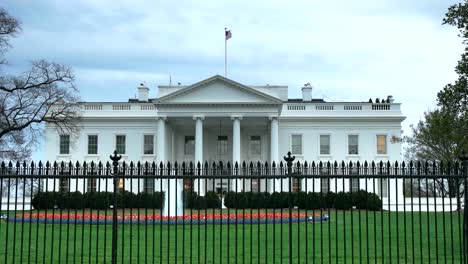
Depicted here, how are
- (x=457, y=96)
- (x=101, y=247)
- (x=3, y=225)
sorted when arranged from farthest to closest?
(x=3, y=225)
(x=101, y=247)
(x=457, y=96)

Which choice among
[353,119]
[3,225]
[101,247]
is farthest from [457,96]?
[353,119]

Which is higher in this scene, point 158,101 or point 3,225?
point 158,101

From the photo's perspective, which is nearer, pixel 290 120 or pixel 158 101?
pixel 158 101

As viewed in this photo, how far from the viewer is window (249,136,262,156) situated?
54344mm

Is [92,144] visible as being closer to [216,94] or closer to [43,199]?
[216,94]

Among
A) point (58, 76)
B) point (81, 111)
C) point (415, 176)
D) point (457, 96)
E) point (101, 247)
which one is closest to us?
point (415, 176)

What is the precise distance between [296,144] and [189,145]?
9.46m

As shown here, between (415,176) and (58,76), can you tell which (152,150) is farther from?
(415,176)

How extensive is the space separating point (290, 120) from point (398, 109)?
9.43 m

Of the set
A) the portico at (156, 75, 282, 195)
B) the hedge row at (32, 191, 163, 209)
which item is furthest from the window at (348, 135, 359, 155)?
the hedge row at (32, 191, 163, 209)

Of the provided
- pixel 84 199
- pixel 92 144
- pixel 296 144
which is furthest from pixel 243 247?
pixel 92 144

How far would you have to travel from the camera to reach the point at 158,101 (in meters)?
48.9

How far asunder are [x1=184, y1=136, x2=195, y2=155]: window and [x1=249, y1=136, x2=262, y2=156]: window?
16.8ft

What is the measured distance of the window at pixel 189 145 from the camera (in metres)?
54.1
